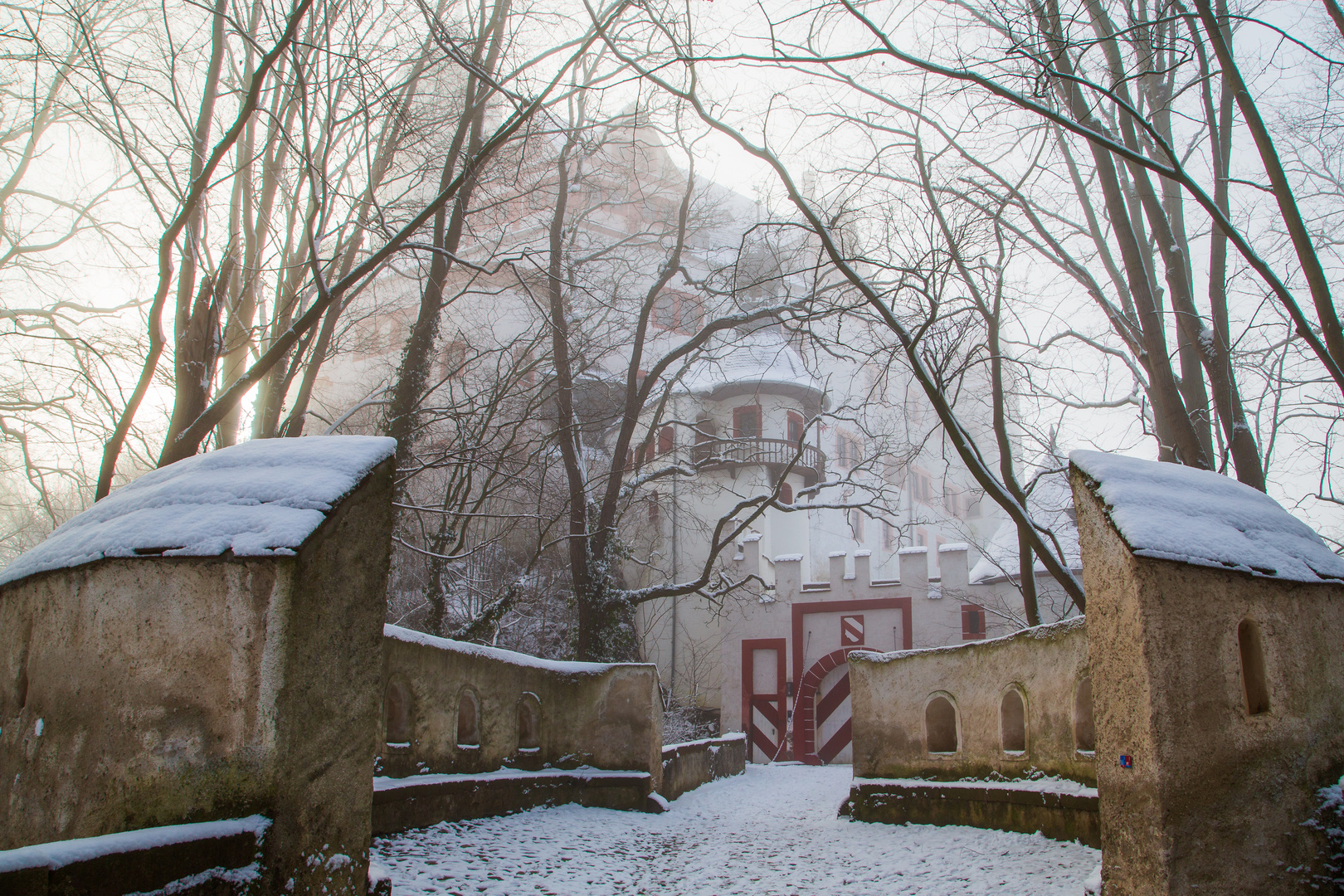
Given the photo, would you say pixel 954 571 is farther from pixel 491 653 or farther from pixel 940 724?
pixel 491 653

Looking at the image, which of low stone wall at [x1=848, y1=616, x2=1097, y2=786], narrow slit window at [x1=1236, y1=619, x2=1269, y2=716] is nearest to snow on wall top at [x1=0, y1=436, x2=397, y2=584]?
narrow slit window at [x1=1236, y1=619, x2=1269, y2=716]

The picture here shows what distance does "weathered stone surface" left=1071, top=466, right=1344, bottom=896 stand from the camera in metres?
3.73

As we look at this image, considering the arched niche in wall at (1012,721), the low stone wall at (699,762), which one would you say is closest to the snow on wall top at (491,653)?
the low stone wall at (699,762)

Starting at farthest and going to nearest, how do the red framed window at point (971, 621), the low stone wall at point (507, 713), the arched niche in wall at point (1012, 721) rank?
the red framed window at point (971, 621)
the arched niche in wall at point (1012, 721)
the low stone wall at point (507, 713)

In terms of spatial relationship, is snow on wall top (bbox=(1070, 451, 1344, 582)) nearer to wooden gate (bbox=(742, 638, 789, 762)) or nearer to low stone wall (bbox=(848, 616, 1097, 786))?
low stone wall (bbox=(848, 616, 1097, 786))

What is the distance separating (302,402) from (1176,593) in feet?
29.6

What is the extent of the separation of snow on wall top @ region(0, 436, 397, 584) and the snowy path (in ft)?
8.53

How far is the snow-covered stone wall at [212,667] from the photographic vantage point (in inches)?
136

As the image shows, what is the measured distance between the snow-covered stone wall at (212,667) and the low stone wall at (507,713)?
7.73ft

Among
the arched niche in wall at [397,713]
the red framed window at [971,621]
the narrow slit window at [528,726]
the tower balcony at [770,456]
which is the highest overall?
Result: the tower balcony at [770,456]

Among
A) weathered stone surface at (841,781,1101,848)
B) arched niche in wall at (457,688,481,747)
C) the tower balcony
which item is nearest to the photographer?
weathered stone surface at (841,781,1101,848)

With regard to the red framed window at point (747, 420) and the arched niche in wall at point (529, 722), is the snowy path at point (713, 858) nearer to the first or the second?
the arched niche in wall at point (529, 722)

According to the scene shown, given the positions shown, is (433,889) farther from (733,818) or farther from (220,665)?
(733,818)

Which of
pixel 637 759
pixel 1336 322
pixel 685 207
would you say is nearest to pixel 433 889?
pixel 637 759
